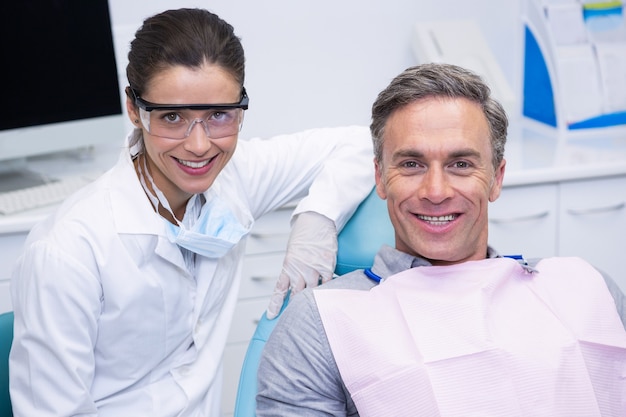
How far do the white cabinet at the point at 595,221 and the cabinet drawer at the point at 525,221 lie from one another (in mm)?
34

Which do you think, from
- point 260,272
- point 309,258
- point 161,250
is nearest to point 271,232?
point 260,272

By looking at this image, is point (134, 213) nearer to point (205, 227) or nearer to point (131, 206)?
point (131, 206)

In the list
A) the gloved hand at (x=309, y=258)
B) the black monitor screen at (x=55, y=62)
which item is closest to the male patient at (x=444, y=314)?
the gloved hand at (x=309, y=258)

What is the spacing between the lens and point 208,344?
1603mm

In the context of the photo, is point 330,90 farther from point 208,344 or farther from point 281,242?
point 208,344

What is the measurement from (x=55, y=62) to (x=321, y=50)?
0.87 metres

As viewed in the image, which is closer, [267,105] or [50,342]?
[50,342]

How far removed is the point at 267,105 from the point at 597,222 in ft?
3.64

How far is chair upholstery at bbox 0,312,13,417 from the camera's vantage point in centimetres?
137

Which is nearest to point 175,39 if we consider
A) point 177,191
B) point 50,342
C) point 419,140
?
point 177,191

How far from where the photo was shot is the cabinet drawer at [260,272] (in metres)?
2.13

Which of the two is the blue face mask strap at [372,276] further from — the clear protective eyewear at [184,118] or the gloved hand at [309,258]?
the clear protective eyewear at [184,118]

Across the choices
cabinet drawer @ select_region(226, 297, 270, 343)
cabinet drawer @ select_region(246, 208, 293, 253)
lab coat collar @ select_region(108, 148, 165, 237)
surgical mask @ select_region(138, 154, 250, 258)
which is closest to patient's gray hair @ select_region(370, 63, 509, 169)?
surgical mask @ select_region(138, 154, 250, 258)

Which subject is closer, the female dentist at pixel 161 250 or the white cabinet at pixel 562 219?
the female dentist at pixel 161 250
